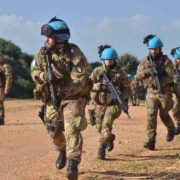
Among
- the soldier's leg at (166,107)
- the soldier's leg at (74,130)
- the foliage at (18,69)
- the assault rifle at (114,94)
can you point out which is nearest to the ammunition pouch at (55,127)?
the soldier's leg at (74,130)

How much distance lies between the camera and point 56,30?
7.50 m

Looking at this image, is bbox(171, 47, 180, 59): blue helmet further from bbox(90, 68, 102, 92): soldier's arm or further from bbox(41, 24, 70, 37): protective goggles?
bbox(41, 24, 70, 37): protective goggles

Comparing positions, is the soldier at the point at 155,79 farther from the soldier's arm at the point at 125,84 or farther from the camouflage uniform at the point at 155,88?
the soldier's arm at the point at 125,84

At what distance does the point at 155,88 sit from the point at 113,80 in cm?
108

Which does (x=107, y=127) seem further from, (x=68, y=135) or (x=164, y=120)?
(x=68, y=135)

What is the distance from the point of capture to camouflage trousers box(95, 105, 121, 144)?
32.1ft

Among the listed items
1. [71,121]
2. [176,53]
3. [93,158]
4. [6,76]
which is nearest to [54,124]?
[71,121]

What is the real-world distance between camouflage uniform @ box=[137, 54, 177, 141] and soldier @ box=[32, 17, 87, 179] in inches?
132

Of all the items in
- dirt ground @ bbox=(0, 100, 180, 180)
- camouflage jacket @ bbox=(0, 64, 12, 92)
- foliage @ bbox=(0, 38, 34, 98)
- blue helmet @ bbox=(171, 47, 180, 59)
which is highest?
foliage @ bbox=(0, 38, 34, 98)

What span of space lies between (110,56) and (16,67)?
40307mm

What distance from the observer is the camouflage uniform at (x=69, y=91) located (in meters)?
7.21

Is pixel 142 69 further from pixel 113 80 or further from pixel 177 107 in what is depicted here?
pixel 177 107

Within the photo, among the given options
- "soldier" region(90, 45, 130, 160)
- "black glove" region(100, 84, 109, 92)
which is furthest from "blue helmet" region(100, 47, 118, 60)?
"black glove" region(100, 84, 109, 92)

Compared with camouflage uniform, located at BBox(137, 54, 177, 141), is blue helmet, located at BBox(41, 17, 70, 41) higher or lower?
higher
